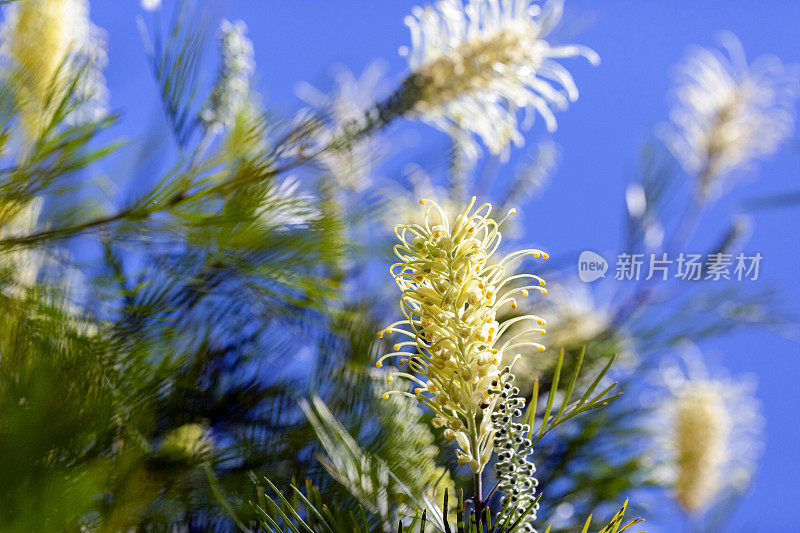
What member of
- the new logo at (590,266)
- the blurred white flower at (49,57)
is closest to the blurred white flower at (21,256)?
the blurred white flower at (49,57)

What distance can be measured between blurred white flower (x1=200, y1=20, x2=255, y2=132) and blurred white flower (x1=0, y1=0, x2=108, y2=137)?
6 centimetres

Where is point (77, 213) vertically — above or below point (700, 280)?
above

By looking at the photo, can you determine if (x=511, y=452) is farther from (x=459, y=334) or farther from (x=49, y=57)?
(x=49, y=57)

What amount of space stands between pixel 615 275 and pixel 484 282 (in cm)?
36

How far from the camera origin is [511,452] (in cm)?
23

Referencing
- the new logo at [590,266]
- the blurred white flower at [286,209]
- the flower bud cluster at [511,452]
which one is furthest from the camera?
the new logo at [590,266]

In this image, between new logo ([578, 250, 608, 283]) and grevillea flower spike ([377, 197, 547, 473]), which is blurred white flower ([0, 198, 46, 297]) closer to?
grevillea flower spike ([377, 197, 547, 473])

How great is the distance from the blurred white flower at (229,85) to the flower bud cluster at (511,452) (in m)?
0.24

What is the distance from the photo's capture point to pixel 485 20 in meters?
0.53

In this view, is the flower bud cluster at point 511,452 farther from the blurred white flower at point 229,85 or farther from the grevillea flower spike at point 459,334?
the blurred white flower at point 229,85

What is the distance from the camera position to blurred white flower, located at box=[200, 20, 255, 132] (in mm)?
435

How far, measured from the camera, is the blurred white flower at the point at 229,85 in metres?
0.43

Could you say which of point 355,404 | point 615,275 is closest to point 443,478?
point 355,404

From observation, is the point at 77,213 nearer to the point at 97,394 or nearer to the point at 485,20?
the point at 97,394
